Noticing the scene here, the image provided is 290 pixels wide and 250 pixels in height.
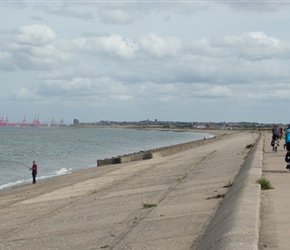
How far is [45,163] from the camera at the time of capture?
167ft

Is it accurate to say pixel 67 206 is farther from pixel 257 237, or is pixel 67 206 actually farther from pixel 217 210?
pixel 257 237

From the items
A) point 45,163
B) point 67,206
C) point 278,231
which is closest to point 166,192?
point 67,206

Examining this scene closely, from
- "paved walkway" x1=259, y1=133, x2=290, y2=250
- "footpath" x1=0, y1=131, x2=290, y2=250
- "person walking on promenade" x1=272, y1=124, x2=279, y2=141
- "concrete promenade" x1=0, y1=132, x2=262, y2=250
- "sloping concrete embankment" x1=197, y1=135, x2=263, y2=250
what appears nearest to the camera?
"sloping concrete embankment" x1=197, y1=135, x2=263, y2=250

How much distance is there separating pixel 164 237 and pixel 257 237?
2.33m

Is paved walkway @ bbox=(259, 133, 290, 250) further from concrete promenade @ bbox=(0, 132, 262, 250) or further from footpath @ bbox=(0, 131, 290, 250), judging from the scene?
concrete promenade @ bbox=(0, 132, 262, 250)

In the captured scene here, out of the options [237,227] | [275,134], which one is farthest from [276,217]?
[275,134]

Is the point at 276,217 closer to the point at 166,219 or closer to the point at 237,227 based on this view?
the point at 237,227

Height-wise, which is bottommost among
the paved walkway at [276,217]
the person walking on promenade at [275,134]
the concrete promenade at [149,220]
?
the concrete promenade at [149,220]

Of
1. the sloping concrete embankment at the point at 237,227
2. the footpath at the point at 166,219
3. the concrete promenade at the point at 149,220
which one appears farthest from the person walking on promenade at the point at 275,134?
the sloping concrete embankment at the point at 237,227

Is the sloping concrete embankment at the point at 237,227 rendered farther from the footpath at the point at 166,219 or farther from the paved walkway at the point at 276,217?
the paved walkway at the point at 276,217

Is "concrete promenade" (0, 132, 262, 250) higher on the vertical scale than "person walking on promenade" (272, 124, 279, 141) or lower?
lower

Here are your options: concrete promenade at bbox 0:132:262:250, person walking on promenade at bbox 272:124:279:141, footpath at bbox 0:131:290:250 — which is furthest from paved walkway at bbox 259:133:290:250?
person walking on promenade at bbox 272:124:279:141

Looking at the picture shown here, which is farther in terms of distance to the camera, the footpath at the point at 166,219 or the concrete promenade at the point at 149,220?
the concrete promenade at the point at 149,220

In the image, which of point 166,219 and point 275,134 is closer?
point 166,219
